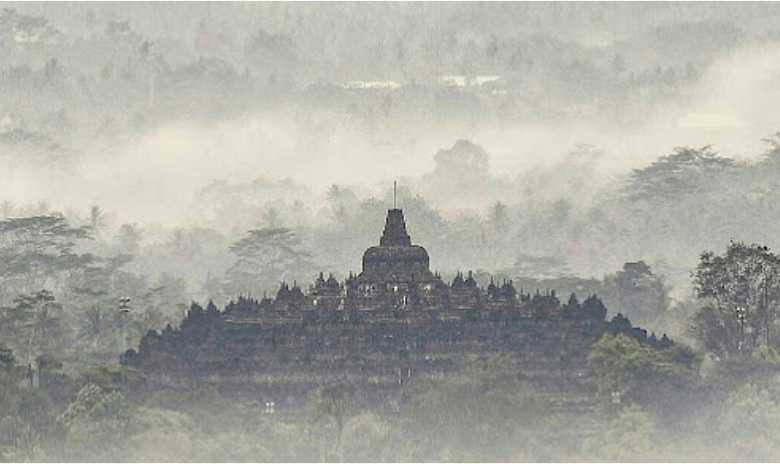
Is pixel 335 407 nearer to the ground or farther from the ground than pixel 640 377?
nearer to the ground

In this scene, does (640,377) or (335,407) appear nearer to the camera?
(335,407)

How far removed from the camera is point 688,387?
188 metres

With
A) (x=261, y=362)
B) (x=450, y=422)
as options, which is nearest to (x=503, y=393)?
(x=450, y=422)

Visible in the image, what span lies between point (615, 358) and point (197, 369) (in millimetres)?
23587

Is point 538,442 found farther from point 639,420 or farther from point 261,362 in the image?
point 261,362

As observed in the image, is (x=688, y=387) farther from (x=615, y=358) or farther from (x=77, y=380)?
(x=77, y=380)

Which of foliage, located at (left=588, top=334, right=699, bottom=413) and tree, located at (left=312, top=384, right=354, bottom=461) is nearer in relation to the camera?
tree, located at (left=312, top=384, right=354, bottom=461)

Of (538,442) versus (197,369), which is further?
(197,369)

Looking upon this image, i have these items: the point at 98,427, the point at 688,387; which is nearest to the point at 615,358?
the point at 688,387

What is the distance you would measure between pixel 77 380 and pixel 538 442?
2494 cm

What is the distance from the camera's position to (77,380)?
7520 inches

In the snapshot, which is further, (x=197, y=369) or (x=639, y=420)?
(x=197, y=369)

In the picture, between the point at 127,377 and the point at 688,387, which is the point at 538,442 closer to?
the point at 688,387

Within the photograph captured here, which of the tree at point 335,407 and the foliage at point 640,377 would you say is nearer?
the tree at point 335,407
